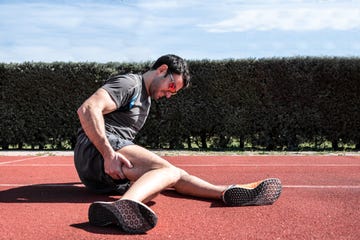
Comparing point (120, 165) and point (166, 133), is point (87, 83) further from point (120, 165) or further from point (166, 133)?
point (120, 165)

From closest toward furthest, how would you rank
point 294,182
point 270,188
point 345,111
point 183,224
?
point 183,224, point 270,188, point 294,182, point 345,111

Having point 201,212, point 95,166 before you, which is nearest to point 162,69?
point 95,166

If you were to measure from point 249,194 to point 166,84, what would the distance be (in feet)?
3.78

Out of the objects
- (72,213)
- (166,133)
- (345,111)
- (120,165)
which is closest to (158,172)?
(120,165)

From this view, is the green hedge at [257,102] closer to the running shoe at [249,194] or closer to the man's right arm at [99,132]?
the running shoe at [249,194]

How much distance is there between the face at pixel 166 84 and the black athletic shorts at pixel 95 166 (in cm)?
52

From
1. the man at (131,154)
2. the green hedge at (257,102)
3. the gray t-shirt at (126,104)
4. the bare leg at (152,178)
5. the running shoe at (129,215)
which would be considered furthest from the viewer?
the green hedge at (257,102)

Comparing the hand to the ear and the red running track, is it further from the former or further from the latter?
the ear

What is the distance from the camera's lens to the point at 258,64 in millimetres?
13172

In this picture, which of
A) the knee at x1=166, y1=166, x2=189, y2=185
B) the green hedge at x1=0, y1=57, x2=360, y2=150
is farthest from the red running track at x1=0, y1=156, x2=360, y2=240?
the green hedge at x1=0, y1=57, x2=360, y2=150

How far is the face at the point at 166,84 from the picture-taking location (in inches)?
173

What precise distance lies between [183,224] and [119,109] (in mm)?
1265

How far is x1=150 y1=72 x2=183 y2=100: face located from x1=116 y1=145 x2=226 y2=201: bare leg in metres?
0.57

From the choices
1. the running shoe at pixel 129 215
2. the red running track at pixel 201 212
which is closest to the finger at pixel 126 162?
the red running track at pixel 201 212
